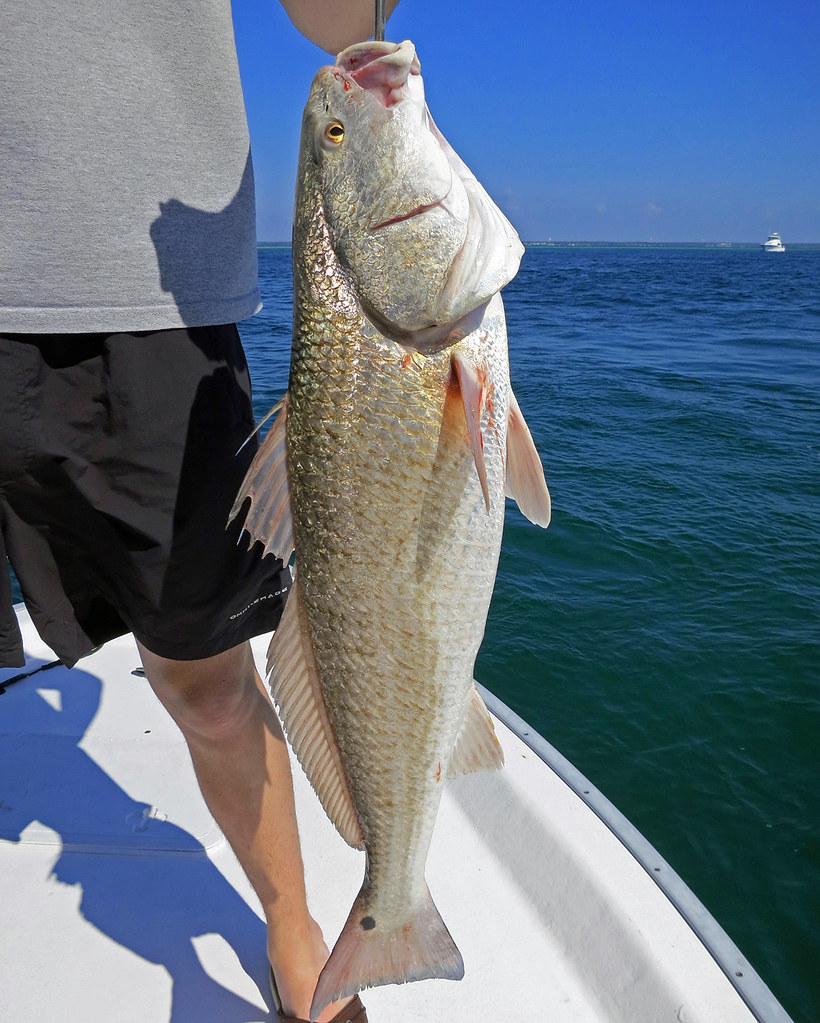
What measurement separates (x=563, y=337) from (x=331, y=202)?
20204mm

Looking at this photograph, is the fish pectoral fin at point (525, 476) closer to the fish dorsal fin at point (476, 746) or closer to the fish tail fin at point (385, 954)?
the fish dorsal fin at point (476, 746)

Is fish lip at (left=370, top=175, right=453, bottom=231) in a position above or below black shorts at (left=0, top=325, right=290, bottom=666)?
above

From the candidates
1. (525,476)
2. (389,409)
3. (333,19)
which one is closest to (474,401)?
(389,409)

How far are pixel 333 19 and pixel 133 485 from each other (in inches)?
44.9

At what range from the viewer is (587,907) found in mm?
2381

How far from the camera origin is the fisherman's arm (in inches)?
64.9

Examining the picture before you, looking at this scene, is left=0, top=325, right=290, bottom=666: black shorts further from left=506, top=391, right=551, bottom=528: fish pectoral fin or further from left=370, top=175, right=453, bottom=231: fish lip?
left=506, top=391, right=551, bottom=528: fish pectoral fin

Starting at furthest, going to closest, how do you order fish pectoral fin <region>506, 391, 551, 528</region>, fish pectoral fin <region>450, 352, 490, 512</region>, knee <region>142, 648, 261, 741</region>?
1. knee <region>142, 648, 261, 741</region>
2. fish pectoral fin <region>506, 391, 551, 528</region>
3. fish pectoral fin <region>450, 352, 490, 512</region>

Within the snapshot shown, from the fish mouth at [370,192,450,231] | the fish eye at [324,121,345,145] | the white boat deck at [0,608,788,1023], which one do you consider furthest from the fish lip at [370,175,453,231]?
the white boat deck at [0,608,788,1023]

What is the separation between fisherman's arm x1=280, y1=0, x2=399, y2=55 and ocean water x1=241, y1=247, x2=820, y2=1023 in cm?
410

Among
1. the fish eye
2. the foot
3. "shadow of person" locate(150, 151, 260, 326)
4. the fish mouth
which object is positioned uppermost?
the fish eye

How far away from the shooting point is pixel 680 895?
2.34m

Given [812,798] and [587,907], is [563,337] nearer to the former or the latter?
[812,798]

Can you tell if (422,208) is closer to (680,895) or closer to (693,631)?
(680,895)
